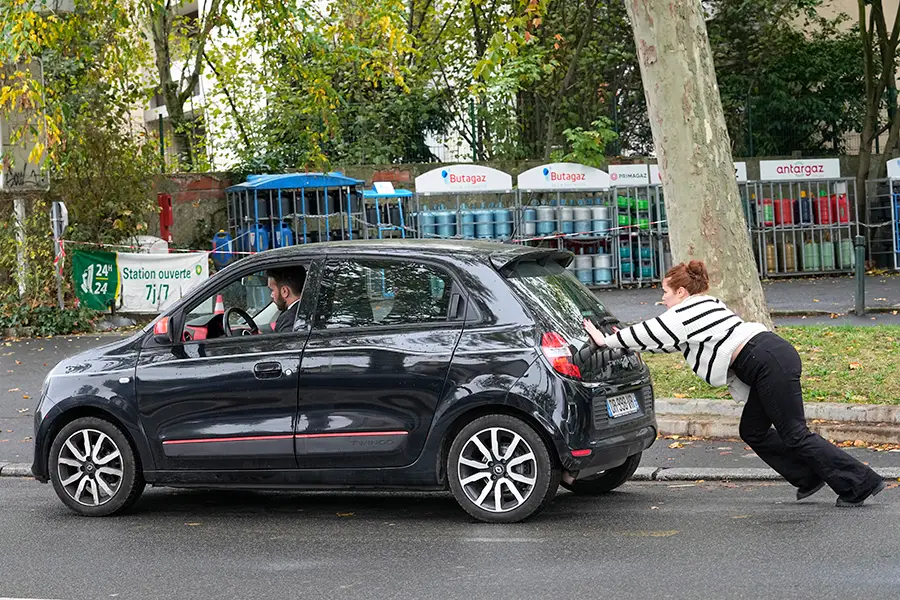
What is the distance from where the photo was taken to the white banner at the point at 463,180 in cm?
2589

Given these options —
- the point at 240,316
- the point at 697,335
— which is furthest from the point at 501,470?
the point at 240,316

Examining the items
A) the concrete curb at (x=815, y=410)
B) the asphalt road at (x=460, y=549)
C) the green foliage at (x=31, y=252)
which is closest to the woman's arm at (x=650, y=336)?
the asphalt road at (x=460, y=549)

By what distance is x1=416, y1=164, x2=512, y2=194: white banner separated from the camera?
25891 millimetres

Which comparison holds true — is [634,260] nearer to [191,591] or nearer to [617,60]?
[617,60]

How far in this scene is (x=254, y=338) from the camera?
325 inches

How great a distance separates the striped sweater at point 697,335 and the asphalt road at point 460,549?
0.90m

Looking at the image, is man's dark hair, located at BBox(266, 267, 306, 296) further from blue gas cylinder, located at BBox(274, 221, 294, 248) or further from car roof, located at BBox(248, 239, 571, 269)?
blue gas cylinder, located at BBox(274, 221, 294, 248)

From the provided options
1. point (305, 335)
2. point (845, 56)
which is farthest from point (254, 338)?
point (845, 56)

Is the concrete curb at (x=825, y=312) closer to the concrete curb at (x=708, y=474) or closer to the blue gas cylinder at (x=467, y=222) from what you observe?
the blue gas cylinder at (x=467, y=222)

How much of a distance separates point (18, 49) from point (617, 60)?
16.1 m

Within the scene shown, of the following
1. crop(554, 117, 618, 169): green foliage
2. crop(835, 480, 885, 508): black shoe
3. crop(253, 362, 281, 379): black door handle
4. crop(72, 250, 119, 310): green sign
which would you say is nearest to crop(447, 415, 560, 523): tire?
crop(253, 362, 281, 379): black door handle

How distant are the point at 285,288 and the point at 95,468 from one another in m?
1.68

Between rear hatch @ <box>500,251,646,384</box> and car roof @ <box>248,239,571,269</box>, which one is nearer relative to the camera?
rear hatch @ <box>500,251,646,384</box>

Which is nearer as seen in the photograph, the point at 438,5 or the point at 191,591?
the point at 191,591
